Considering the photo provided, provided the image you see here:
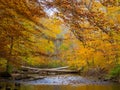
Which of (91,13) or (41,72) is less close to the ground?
(91,13)

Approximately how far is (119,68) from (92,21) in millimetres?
18511

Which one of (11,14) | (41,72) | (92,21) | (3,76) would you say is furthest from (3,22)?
(41,72)

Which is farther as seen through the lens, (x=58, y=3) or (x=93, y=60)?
(x=93, y=60)

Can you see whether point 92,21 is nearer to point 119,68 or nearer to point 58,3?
point 58,3

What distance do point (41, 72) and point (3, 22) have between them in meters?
24.4

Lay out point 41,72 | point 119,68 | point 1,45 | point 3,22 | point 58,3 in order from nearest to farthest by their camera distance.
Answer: point 58,3 → point 3,22 → point 1,45 → point 119,68 → point 41,72

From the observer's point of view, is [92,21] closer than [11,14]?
Yes

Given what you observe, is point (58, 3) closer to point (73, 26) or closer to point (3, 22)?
point (73, 26)

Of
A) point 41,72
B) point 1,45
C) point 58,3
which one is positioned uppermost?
point 58,3

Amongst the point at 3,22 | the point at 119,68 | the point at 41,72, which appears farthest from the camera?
the point at 41,72

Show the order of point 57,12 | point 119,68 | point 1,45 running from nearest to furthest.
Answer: point 57,12, point 1,45, point 119,68

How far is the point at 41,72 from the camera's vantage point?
3322 cm

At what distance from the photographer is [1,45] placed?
10.9 m

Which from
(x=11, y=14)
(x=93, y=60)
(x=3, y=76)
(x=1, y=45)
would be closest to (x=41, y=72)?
(x=93, y=60)
